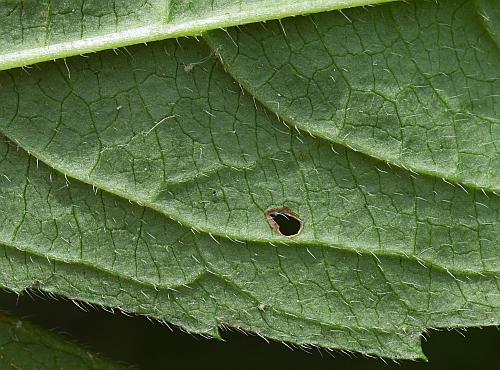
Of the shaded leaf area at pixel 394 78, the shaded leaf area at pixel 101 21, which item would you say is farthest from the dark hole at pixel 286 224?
the shaded leaf area at pixel 101 21

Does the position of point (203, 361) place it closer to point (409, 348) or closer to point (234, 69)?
point (409, 348)

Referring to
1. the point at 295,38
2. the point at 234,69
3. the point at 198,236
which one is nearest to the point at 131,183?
the point at 198,236

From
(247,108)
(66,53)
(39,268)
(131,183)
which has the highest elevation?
(66,53)

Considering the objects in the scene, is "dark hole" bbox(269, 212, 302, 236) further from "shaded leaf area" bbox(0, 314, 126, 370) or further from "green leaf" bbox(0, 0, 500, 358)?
"shaded leaf area" bbox(0, 314, 126, 370)

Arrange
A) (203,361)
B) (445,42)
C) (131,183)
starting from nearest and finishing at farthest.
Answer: (445,42), (131,183), (203,361)

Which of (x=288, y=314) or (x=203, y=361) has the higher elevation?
(x=288, y=314)

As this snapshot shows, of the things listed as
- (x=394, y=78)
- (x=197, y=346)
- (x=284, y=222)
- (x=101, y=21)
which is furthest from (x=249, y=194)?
(x=197, y=346)

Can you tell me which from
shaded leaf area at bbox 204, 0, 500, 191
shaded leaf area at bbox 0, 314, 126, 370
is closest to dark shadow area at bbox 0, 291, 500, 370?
shaded leaf area at bbox 0, 314, 126, 370

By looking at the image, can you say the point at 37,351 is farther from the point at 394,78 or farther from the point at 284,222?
the point at 394,78
